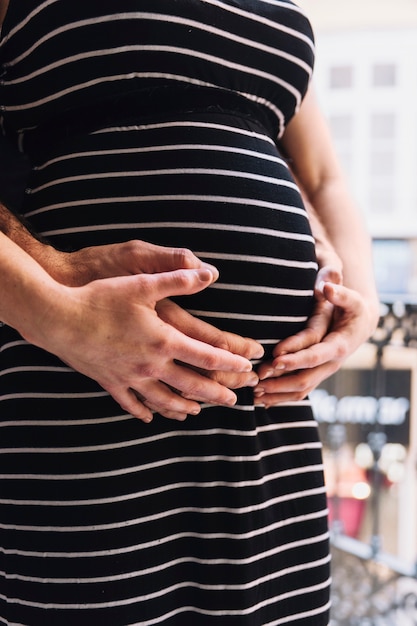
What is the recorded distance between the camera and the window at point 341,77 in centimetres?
530

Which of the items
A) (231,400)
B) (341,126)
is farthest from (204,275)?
(341,126)

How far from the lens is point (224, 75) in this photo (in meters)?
0.65

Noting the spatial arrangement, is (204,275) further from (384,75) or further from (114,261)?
(384,75)

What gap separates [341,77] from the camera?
5.35 meters

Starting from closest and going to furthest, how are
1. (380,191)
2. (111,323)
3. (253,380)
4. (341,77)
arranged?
(111,323), (253,380), (341,77), (380,191)

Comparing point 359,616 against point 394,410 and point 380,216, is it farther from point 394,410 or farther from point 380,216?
point 380,216

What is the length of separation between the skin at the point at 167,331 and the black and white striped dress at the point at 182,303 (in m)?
0.03

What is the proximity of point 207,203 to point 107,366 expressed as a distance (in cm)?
19

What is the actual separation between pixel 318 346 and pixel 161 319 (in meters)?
0.20

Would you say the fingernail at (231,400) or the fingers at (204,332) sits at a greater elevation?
the fingers at (204,332)

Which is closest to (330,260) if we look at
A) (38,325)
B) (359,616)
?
(38,325)

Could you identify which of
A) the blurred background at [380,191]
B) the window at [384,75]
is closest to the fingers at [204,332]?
the blurred background at [380,191]

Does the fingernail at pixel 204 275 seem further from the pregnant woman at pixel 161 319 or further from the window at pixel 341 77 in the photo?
the window at pixel 341 77

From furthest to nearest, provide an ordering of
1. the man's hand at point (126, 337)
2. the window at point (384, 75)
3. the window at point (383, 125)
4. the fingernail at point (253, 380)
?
the window at point (383, 125) → the window at point (384, 75) → the fingernail at point (253, 380) → the man's hand at point (126, 337)
